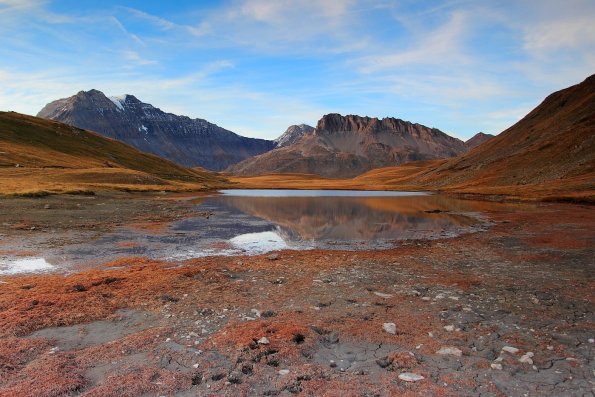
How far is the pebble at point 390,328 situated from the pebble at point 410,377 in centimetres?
249

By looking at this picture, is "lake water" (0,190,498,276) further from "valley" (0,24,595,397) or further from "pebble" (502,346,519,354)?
"pebble" (502,346,519,354)

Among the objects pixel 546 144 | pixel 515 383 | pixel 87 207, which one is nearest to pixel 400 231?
pixel 515 383

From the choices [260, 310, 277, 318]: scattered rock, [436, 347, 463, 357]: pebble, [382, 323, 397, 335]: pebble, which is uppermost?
[436, 347, 463, 357]: pebble

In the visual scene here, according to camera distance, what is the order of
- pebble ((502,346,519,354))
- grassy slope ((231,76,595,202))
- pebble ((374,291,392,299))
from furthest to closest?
grassy slope ((231,76,595,202)), pebble ((374,291,392,299)), pebble ((502,346,519,354))

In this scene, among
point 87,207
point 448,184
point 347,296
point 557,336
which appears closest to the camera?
point 557,336

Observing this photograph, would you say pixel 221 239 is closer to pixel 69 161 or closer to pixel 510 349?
pixel 510 349

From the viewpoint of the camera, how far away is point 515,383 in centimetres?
902

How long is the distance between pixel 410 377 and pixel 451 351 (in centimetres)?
200

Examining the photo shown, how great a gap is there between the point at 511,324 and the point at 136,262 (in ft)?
59.4

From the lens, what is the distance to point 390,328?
40.1 ft

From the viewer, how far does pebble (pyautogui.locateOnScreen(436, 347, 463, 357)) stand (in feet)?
34.3

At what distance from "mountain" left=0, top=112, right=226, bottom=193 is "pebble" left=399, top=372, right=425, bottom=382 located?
65.9 metres

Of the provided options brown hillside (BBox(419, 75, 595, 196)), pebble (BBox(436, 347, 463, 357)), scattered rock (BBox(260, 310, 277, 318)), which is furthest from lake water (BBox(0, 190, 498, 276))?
brown hillside (BBox(419, 75, 595, 196))

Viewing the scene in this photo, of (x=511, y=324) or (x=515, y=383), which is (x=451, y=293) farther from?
(x=515, y=383)
